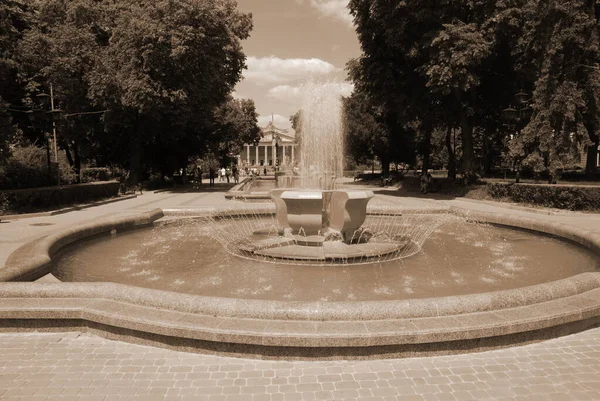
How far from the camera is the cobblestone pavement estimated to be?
3.92 m

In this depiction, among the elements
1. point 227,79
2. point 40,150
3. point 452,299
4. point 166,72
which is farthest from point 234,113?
point 452,299

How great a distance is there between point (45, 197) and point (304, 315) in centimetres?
1813

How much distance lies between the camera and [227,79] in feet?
122

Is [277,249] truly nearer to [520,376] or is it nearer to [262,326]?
[262,326]

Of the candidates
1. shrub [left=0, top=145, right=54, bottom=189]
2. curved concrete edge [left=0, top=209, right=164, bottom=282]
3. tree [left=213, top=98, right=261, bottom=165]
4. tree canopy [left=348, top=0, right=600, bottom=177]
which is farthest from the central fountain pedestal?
tree [left=213, top=98, right=261, bottom=165]

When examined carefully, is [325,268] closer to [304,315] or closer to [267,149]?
[304,315]

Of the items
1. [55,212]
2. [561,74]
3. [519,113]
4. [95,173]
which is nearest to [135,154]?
[95,173]

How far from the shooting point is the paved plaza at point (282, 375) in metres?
→ 3.93

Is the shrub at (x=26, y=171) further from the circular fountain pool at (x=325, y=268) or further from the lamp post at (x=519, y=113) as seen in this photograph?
the lamp post at (x=519, y=113)

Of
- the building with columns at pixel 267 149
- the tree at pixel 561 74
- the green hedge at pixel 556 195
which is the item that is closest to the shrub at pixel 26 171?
the green hedge at pixel 556 195

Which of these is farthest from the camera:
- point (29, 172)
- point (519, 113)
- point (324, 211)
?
point (519, 113)

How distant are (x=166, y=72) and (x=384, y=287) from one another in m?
26.4

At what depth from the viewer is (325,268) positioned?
27.3 feet

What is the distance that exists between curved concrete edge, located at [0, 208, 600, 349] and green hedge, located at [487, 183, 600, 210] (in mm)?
14440
